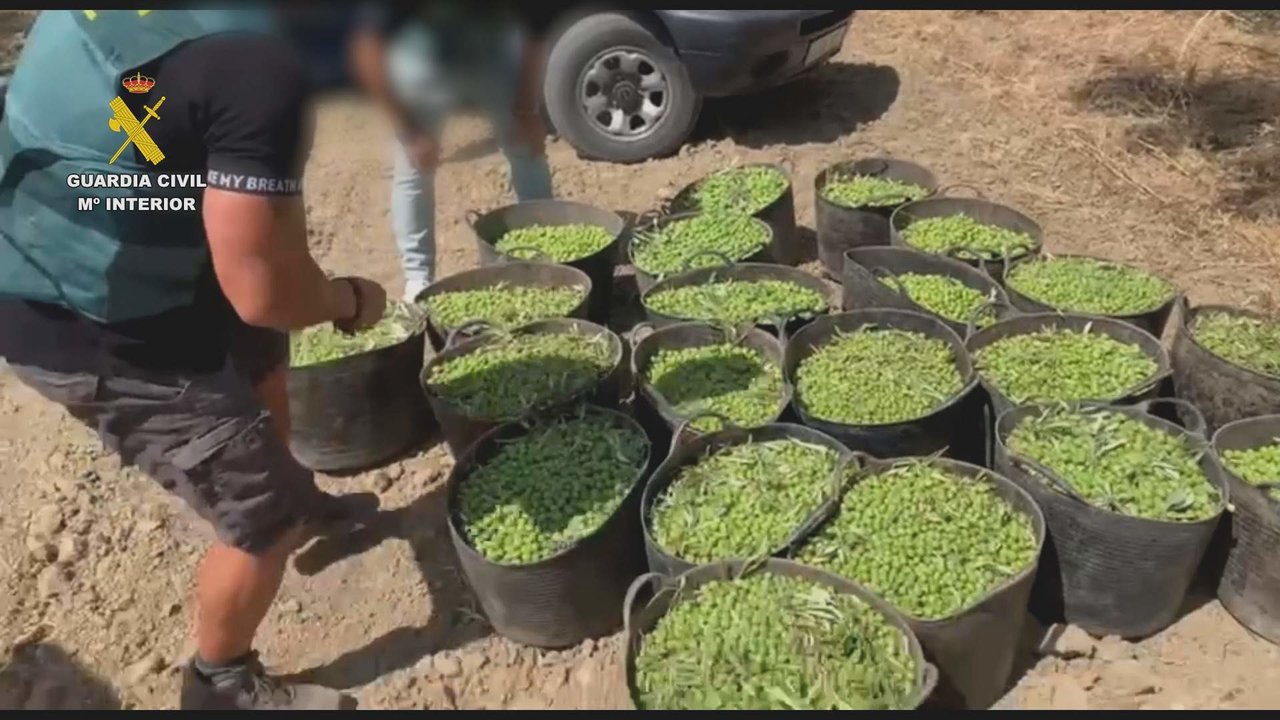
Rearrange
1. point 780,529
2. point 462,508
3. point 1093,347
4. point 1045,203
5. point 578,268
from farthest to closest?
point 1045,203 → point 578,268 → point 1093,347 → point 462,508 → point 780,529

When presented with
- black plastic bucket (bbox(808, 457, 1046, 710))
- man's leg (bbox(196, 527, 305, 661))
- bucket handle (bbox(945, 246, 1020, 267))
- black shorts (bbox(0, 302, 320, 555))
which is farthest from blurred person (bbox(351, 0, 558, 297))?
bucket handle (bbox(945, 246, 1020, 267))

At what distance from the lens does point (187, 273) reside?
238 centimetres

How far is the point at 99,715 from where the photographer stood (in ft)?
9.99

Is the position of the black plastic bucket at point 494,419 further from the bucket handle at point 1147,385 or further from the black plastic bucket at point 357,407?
the bucket handle at point 1147,385

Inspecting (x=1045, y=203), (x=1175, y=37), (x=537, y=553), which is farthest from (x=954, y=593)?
(x=1175, y=37)

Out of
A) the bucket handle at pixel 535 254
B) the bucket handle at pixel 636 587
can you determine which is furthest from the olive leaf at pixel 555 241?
the bucket handle at pixel 636 587

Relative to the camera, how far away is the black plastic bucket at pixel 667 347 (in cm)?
351

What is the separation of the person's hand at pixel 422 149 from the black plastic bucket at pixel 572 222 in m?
2.61

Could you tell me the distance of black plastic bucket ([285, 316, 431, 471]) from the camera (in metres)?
3.68

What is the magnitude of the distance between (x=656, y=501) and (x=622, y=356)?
2.56 ft

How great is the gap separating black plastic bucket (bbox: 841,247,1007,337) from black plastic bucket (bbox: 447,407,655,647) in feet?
4.23

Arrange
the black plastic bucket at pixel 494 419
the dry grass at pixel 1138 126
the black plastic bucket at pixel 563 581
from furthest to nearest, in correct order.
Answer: the dry grass at pixel 1138 126
the black plastic bucket at pixel 494 419
the black plastic bucket at pixel 563 581

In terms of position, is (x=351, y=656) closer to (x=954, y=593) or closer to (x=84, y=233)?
(x=84, y=233)

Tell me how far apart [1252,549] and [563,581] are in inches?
75.8
